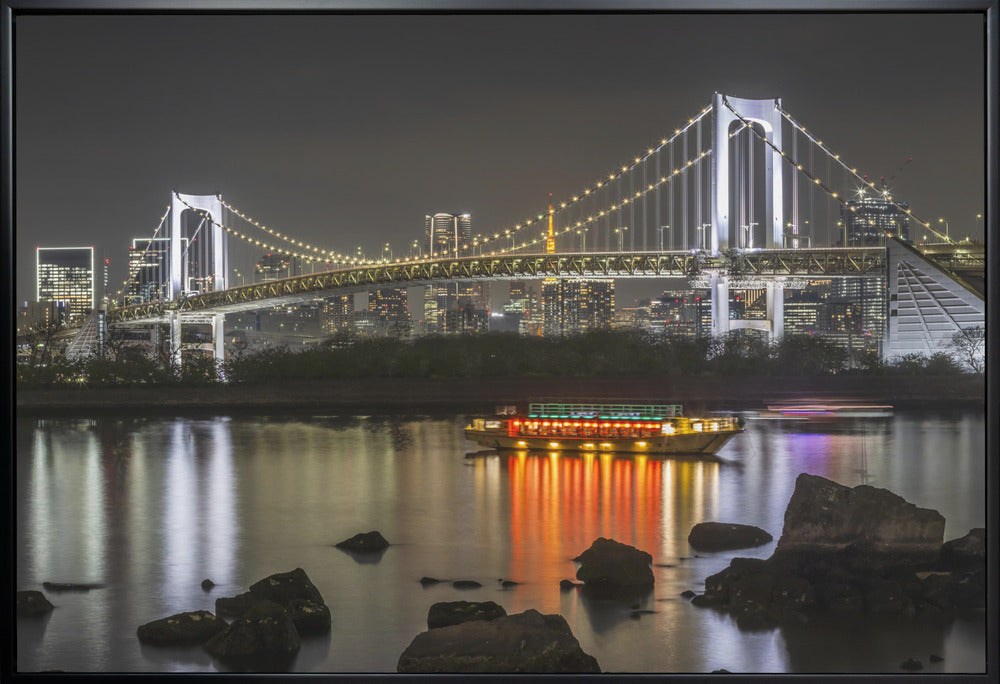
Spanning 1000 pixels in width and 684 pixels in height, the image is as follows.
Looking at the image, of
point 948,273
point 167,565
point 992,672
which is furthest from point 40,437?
point 992,672

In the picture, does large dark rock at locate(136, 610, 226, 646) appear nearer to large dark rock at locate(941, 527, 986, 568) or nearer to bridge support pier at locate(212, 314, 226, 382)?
large dark rock at locate(941, 527, 986, 568)

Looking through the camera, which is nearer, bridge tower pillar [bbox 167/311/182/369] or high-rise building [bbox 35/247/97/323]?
high-rise building [bbox 35/247/97/323]

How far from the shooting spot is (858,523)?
5.14 meters

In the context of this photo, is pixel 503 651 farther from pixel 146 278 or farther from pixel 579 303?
pixel 146 278

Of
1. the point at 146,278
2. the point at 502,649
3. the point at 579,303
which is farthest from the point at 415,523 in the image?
the point at 146,278

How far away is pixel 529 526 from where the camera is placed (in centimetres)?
777

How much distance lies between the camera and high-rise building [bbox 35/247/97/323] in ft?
27.1

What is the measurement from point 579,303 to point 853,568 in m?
10.8

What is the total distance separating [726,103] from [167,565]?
12119mm

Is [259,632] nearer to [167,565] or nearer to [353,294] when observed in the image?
[167,565]

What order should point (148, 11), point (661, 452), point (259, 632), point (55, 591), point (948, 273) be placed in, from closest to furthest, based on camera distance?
point (148, 11) < point (259, 632) < point (55, 591) < point (661, 452) < point (948, 273)

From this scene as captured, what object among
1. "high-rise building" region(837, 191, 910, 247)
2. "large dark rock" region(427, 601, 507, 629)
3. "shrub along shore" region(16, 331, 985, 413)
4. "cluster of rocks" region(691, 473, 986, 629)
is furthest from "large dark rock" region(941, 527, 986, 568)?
"shrub along shore" region(16, 331, 985, 413)

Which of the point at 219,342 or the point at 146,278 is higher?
the point at 146,278

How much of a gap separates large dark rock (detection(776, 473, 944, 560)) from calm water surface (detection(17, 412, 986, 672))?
1.76 feet
